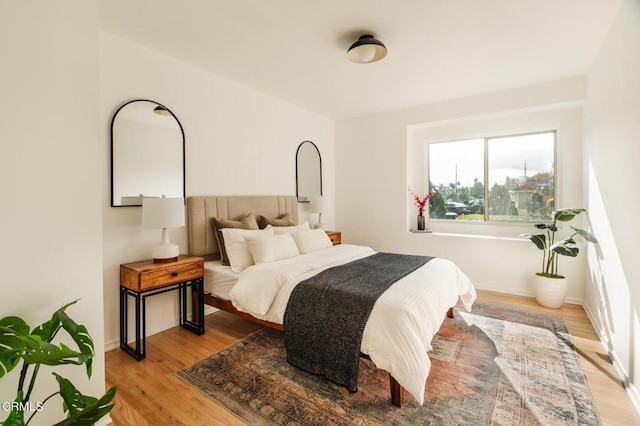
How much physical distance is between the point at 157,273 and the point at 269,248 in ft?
3.24

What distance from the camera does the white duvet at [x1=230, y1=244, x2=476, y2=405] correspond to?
5.81ft

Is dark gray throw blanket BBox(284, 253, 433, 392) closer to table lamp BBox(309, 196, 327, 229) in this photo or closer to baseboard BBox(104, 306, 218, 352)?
baseboard BBox(104, 306, 218, 352)

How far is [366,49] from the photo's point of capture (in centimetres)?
261

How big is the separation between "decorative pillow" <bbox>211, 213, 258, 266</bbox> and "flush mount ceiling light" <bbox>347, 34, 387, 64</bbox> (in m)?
2.02

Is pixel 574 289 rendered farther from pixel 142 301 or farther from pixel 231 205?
pixel 142 301

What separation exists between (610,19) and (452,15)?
1278mm

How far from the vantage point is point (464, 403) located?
74.2 inches

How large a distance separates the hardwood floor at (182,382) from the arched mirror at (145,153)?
51.5 inches

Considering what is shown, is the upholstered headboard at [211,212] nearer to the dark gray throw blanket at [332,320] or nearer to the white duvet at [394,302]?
the white duvet at [394,302]

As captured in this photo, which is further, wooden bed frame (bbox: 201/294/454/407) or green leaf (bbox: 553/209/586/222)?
green leaf (bbox: 553/209/586/222)

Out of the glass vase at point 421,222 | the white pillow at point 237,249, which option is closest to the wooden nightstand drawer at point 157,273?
the white pillow at point 237,249

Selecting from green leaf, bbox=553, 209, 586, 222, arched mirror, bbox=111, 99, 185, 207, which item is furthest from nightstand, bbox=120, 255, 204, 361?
green leaf, bbox=553, 209, 586, 222

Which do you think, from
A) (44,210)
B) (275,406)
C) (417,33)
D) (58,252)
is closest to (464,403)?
(275,406)

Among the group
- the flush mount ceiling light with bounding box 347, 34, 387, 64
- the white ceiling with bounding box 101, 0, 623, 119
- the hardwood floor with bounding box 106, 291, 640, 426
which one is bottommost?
the hardwood floor with bounding box 106, 291, 640, 426
